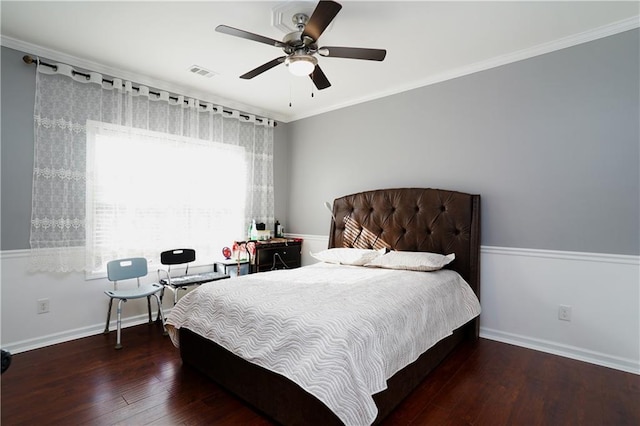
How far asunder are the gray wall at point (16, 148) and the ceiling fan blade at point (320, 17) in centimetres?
245

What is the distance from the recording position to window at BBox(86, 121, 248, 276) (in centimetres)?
303

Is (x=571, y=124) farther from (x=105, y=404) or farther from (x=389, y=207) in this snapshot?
(x=105, y=404)

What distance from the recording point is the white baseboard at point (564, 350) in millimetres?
2320

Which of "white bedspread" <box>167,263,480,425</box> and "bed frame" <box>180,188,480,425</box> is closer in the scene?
"white bedspread" <box>167,263,480,425</box>

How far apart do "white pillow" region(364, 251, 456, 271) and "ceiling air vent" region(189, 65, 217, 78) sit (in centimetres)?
245

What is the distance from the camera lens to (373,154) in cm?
376

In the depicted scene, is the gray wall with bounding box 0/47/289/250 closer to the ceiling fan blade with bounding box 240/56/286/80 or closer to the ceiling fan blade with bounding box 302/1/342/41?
the ceiling fan blade with bounding box 240/56/286/80

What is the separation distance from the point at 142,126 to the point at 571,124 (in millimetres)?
3898

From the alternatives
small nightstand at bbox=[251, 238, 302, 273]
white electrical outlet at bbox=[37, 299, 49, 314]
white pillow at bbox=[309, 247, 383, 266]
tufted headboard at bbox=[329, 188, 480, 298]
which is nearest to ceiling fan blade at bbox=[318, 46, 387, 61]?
tufted headboard at bbox=[329, 188, 480, 298]

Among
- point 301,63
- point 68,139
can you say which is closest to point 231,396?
point 301,63

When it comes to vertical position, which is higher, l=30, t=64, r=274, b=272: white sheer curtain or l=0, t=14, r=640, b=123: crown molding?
l=0, t=14, r=640, b=123: crown molding

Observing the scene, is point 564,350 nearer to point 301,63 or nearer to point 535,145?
point 535,145

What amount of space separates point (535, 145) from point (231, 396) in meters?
3.01

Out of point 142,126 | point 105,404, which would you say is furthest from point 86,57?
point 105,404
